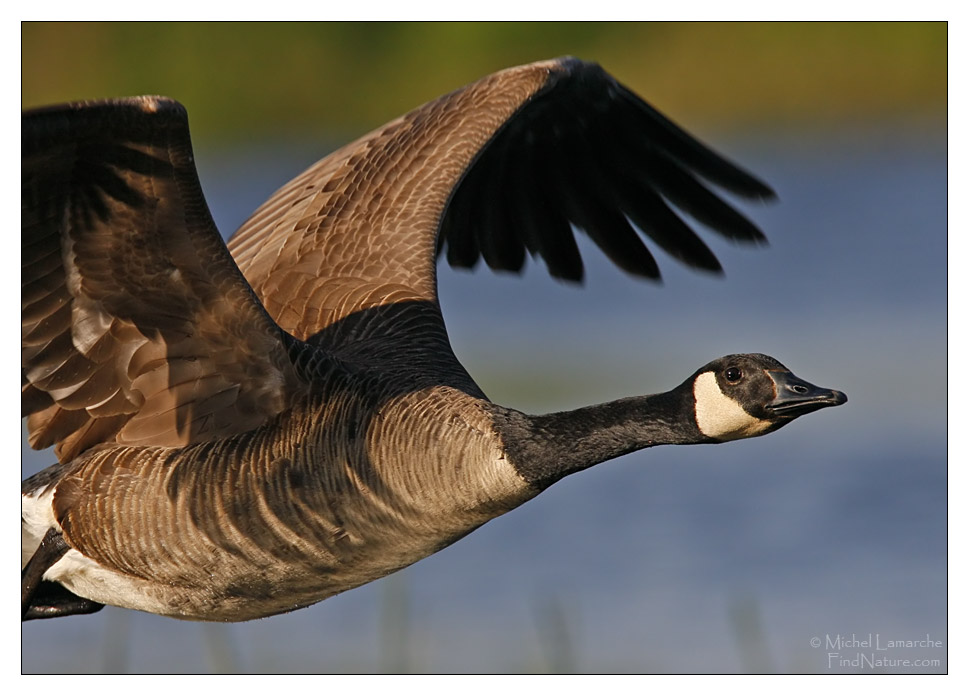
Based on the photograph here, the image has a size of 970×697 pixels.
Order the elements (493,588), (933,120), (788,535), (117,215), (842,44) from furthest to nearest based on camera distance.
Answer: (788,535) < (493,588) < (842,44) < (933,120) < (117,215)

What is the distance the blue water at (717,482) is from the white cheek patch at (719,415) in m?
1.27

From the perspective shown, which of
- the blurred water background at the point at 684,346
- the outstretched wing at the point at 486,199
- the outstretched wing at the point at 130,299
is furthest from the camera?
the blurred water background at the point at 684,346

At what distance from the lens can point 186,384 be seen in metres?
5.55

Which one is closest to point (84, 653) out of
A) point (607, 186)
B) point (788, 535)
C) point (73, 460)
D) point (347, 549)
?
point (73, 460)

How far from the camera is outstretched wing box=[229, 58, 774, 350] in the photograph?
670 cm

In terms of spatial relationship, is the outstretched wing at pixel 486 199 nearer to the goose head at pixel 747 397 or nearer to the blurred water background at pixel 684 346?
the blurred water background at pixel 684 346

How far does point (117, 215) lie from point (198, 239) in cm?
31

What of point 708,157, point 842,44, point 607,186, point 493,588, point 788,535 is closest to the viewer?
point 708,157

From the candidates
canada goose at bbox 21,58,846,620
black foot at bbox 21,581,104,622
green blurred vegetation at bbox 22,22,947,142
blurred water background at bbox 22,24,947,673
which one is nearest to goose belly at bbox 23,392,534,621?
canada goose at bbox 21,58,846,620

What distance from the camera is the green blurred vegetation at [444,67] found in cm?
847

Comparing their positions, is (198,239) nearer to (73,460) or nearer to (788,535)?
(73,460)

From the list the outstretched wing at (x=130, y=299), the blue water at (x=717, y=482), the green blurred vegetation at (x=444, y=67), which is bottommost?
the blue water at (x=717, y=482)

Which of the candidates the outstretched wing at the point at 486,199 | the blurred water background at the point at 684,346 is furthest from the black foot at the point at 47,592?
the outstretched wing at the point at 486,199

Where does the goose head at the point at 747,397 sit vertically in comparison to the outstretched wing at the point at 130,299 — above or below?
below
